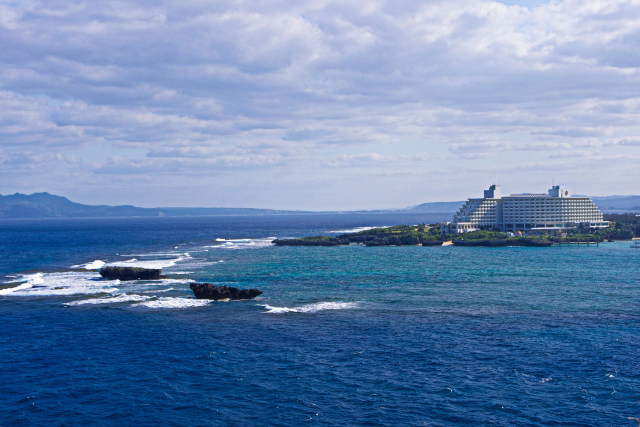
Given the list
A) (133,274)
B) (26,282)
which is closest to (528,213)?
(133,274)

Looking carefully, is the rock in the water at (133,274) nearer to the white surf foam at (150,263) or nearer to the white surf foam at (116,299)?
the white surf foam at (116,299)

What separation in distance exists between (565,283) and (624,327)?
2800 cm

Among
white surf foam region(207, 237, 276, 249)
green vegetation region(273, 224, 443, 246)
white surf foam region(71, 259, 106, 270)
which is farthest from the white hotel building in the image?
white surf foam region(71, 259, 106, 270)

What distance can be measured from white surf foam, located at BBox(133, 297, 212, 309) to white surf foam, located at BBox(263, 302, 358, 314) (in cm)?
819

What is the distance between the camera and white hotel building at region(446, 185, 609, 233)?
Answer: 18325 centimetres

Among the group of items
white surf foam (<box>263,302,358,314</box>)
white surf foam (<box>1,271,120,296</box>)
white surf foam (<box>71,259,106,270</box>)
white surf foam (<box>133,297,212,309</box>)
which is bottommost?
white surf foam (<box>263,302,358,314</box>)

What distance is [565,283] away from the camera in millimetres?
73000

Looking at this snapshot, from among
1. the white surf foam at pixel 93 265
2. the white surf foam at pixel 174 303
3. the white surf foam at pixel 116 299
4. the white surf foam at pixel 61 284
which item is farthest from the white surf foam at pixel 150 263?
the white surf foam at pixel 174 303

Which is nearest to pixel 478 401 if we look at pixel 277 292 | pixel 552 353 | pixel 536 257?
pixel 552 353

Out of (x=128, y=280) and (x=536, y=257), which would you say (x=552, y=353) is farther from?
(x=536, y=257)

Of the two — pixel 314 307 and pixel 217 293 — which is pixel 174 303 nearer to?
pixel 217 293

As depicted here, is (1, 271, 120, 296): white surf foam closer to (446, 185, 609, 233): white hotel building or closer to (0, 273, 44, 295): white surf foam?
(0, 273, 44, 295): white surf foam

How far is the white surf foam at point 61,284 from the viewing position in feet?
224

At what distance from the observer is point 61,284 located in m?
75.6
